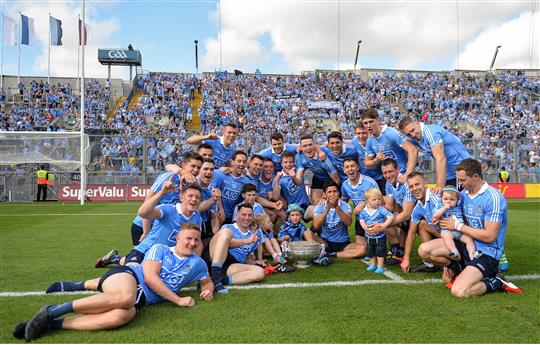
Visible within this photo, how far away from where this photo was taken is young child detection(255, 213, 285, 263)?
20.6ft

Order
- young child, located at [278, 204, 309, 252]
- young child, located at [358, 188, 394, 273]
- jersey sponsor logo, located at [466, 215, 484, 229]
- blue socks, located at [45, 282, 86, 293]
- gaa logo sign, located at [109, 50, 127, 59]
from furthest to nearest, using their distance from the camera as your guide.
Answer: gaa logo sign, located at [109, 50, 127, 59] < young child, located at [278, 204, 309, 252] < young child, located at [358, 188, 394, 273] < jersey sponsor logo, located at [466, 215, 484, 229] < blue socks, located at [45, 282, 86, 293]

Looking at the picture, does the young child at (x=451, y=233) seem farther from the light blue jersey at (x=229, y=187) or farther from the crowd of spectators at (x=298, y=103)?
the crowd of spectators at (x=298, y=103)

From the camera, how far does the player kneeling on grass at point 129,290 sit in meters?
3.58

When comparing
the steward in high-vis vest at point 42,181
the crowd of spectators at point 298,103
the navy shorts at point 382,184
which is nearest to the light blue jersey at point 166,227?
the navy shorts at point 382,184

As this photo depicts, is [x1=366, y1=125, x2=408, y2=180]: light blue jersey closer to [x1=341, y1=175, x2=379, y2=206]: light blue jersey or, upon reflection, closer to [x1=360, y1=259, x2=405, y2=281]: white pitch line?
[x1=341, y1=175, x2=379, y2=206]: light blue jersey

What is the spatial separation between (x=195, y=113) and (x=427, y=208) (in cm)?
3245

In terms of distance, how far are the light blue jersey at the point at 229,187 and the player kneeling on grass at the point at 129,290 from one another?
2.46 m

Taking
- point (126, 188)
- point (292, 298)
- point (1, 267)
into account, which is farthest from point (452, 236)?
point (126, 188)

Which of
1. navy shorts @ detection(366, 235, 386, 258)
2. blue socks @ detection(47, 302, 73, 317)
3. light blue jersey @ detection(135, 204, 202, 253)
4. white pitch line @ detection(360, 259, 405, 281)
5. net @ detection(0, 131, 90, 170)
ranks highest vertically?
net @ detection(0, 131, 90, 170)

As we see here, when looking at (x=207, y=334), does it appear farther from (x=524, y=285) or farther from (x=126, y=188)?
(x=126, y=188)

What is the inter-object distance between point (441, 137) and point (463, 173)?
1.35 meters

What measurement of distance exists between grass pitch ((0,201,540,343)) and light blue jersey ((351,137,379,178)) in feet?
5.81

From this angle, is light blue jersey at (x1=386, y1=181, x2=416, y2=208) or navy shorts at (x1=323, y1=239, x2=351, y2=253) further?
navy shorts at (x1=323, y1=239, x2=351, y2=253)

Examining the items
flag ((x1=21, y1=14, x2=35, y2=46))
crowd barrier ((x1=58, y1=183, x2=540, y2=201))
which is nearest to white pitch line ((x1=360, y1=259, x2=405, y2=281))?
crowd barrier ((x1=58, y1=183, x2=540, y2=201))
